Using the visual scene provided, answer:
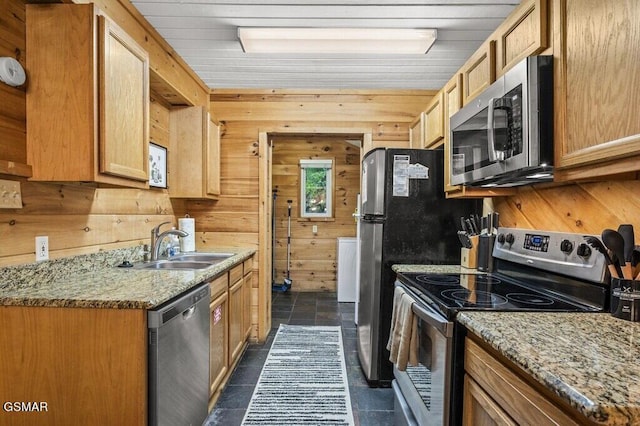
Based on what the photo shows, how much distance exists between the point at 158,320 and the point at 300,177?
3.95 m

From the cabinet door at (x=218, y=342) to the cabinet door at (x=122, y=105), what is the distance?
2.99 feet

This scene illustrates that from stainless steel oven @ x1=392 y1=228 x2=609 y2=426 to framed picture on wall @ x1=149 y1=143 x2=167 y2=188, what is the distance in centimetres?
193

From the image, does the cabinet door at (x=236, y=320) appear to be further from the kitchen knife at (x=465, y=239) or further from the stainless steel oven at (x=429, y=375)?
the kitchen knife at (x=465, y=239)

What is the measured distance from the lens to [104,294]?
4.46 ft

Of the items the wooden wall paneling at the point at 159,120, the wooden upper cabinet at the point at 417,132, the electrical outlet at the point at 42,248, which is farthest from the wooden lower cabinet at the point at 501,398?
the wooden wall paneling at the point at 159,120

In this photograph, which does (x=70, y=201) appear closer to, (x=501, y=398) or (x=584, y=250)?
(x=501, y=398)

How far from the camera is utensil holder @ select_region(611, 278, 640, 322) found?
1.07 m

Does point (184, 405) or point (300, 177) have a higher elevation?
point (300, 177)

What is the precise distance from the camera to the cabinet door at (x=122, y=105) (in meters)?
1.44

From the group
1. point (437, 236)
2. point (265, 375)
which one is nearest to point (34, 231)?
point (265, 375)

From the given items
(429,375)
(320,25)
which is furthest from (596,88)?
(320,25)

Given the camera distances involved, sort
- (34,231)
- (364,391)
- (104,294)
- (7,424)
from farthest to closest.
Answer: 1. (364,391)
2. (34,231)
3. (104,294)
4. (7,424)

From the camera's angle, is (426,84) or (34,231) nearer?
(34,231)

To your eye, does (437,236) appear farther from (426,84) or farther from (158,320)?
(158,320)
